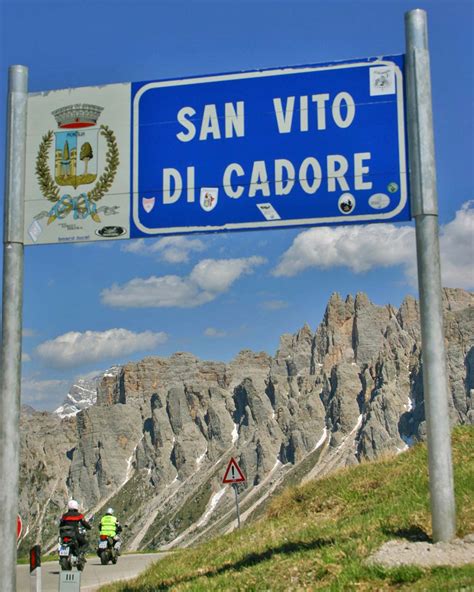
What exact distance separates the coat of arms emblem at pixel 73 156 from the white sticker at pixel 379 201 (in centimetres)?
358

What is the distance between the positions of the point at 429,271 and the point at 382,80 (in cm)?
265

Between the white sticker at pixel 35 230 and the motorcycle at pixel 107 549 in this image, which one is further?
the motorcycle at pixel 107 549

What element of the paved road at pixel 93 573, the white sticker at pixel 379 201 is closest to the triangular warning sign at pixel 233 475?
the paved road at pixel 93 573

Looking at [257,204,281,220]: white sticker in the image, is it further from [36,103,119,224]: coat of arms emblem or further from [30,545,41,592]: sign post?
[30,545,41,592]: sign post

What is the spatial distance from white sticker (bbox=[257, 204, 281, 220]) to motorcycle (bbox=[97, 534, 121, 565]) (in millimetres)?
17359

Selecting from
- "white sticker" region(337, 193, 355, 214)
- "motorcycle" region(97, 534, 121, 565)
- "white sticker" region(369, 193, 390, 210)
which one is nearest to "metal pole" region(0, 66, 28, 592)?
"white sticker" region(337, 193, 355, 214)

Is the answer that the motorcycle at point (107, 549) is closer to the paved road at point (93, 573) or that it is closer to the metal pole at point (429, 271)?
the paved road at point (93, 573)

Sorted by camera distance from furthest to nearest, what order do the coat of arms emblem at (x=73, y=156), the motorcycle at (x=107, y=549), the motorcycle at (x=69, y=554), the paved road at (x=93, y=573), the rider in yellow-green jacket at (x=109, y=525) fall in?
1. the motorcycle at (x=107, y=549)
2. the rider in yellow-green jacket at (x=109, y=525)
3. the motorcycle at (x=69, y=554)
4. the paved road at (x=93, y=573)
5. the coat of arms emblem at (x=73, y=156)

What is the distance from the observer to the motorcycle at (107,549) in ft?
83.0

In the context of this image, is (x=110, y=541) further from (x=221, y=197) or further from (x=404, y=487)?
(x=221, y=197)

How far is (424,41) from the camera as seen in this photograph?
1063 centimetres

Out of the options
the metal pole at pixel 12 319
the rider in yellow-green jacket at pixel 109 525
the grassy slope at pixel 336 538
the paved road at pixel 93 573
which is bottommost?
the paved road at pixel 93 573

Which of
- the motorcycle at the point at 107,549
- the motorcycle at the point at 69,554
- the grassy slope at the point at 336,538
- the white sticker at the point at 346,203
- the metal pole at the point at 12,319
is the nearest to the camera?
the grassy slope at the point at 336,538

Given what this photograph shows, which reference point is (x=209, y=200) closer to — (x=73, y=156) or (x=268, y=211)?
(x=268, y=211)
